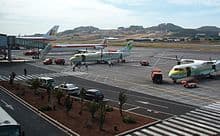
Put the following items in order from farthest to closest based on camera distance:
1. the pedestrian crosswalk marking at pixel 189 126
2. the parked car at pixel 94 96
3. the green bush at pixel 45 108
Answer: the parked car at pixel 94 96
the green bush at pixel 45 108
the pedestrian crosswalk marking at pixel 189 126

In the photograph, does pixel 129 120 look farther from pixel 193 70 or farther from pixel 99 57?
pixel 99 57

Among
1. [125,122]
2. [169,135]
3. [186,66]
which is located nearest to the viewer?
[169,135]

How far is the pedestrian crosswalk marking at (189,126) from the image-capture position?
3341 cm

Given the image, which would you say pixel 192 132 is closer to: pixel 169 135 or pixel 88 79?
pixel 169 135

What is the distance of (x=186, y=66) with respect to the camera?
65500 millimetres

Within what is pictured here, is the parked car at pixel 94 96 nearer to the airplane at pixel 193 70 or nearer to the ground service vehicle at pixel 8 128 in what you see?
the airplane at pixel 193 70

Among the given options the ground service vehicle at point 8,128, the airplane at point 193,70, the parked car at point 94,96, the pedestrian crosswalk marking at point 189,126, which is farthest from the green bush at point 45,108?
the airplane at point 193,70

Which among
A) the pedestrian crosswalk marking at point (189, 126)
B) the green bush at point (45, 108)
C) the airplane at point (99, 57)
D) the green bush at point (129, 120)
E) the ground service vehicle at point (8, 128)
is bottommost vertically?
the pedestrian crosswalk marking at point (189, 126)

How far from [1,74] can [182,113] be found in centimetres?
4998

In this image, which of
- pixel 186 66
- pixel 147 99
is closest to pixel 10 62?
pixel 186 66

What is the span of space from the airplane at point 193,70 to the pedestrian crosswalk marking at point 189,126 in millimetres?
22285

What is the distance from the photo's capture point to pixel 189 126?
3581 cm

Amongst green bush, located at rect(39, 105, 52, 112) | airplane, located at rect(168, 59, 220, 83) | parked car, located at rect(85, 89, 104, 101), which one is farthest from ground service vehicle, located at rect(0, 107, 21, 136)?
airplane, located at rect(168, 59, 220, 83)

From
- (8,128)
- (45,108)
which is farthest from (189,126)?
(8,128)
